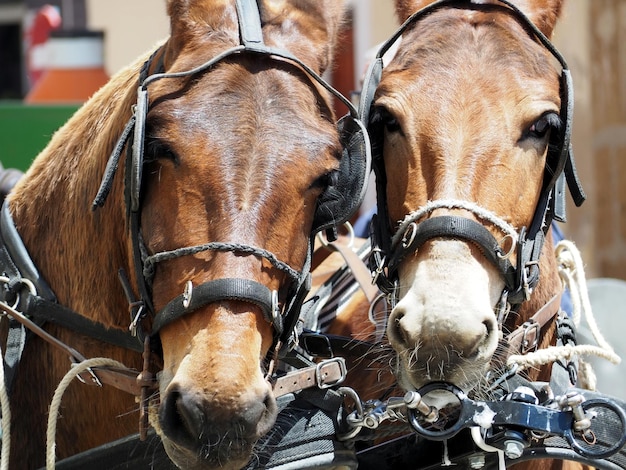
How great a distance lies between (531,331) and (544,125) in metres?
0.53

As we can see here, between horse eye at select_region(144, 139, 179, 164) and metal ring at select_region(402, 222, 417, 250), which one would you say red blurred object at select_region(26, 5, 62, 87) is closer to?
horse eye at select_region(144, 139, 179, 164)

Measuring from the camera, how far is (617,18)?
22.8 ft

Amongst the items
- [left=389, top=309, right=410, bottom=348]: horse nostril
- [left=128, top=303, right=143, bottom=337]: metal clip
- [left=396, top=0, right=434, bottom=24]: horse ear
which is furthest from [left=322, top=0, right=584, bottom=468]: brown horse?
[left=128, top=303, right=143, bottom=337]: metal clip

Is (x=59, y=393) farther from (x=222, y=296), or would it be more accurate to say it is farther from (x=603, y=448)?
(x=603, y=448)

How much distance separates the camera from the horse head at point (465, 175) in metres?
2.43

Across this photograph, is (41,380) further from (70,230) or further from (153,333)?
(153,333)

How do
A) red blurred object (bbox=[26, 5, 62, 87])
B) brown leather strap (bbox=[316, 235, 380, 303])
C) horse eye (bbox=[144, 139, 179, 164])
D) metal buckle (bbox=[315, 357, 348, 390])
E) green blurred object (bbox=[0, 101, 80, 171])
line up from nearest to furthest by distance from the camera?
horse eye (bbox=[144, 139, 179, 164]) < metal buckle (bbox=[315, 357, 348, 390]) < brown leather strap (bbox=[316, 235, 380, 303]) < green blurred object (bbox=[0, 101, 80, 171]) < red blurred object (bbox=[26, 5, 62, 87])

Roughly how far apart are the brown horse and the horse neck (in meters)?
0.67

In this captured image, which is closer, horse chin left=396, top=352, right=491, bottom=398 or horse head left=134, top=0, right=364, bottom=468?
horse head left=134, top=0, right=364, bottom=468

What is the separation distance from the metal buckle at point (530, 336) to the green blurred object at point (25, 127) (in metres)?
3.91

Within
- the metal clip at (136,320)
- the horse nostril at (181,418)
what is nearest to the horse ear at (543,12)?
the metal clip at (136,320)

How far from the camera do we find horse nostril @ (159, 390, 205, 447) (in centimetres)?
218

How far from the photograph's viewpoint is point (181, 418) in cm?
223

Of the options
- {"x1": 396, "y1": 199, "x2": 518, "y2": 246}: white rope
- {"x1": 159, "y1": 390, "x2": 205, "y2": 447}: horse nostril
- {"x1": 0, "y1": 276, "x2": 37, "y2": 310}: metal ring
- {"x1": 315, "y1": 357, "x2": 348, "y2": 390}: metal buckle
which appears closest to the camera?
{"x1": 159, "y1": 390, "x2": 205, "y2": 447}: horse nostril
